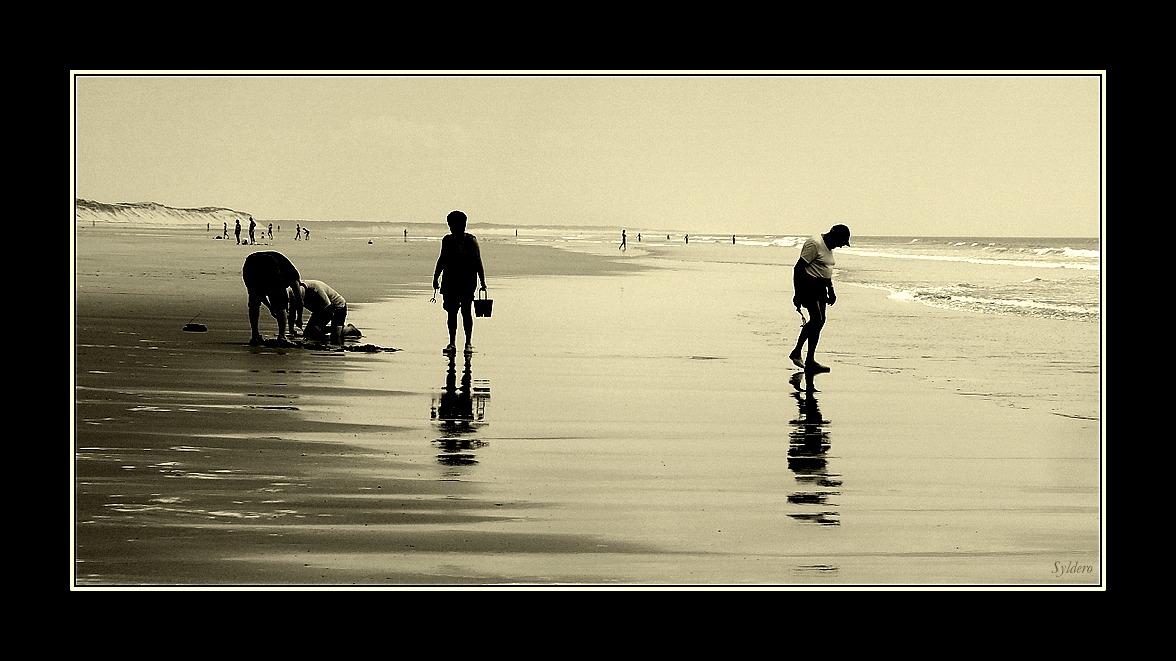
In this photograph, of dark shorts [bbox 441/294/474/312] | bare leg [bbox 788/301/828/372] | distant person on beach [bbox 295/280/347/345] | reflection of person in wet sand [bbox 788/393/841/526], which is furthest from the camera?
distant person on beach [bbox 295/280/347/345]

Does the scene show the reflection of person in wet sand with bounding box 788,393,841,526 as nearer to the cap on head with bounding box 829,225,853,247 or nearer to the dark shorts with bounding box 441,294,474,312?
the cap on head with bounding box 829,225,853,247

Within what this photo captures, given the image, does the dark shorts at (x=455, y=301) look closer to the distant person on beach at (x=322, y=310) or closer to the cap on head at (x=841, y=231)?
the distant person on beach at (x=322, y=310)

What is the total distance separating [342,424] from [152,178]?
8.41 m

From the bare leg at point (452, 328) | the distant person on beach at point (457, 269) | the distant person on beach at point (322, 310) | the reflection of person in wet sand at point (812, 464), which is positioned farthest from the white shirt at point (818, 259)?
the distant person on beach at point (322, 310)

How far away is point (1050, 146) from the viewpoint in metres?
12.1

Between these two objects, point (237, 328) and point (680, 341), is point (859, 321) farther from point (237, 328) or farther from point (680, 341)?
point (237, 328)

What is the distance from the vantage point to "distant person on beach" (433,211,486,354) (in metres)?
11.3

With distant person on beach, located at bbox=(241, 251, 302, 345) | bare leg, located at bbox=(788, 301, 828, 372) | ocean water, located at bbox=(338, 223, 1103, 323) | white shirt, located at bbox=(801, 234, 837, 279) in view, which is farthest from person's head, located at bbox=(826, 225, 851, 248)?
distant person on beach, located at bbox=(241, 251, 302, 345)

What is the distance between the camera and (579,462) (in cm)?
696

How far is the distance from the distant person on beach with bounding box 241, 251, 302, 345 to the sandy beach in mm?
367

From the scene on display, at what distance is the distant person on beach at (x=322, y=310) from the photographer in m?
11.7

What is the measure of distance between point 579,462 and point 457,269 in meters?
4.82
